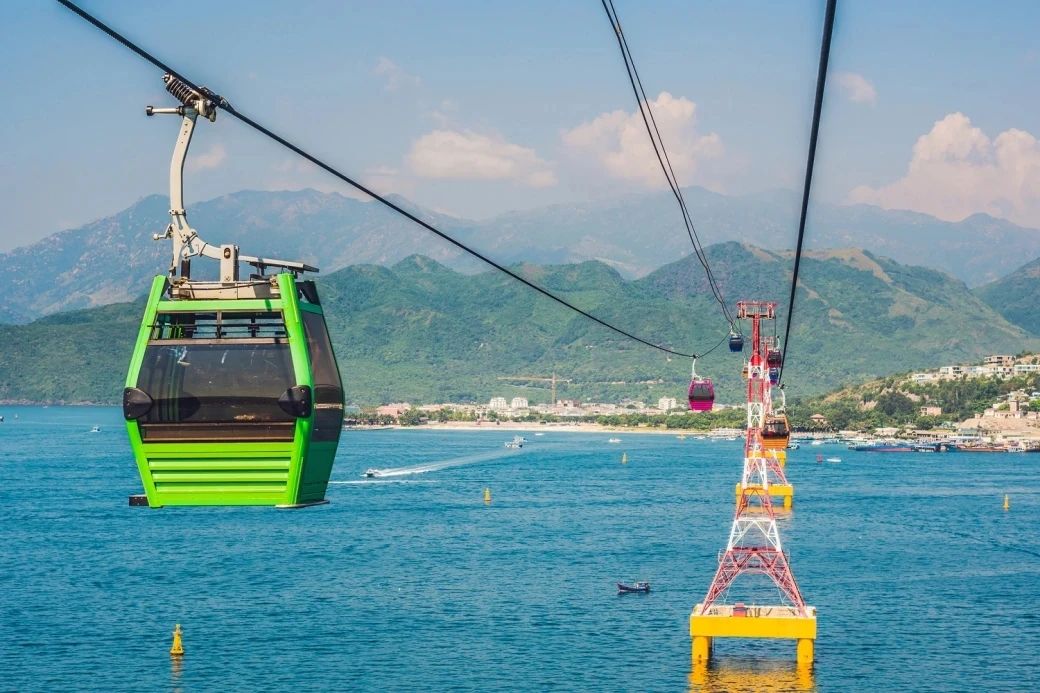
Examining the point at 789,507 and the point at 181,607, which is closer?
the point at 181,607

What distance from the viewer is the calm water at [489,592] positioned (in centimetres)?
6962

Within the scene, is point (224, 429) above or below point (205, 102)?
below

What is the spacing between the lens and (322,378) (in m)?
18.1

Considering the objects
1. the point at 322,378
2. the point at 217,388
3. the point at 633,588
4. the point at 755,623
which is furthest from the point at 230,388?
the point at 633,588

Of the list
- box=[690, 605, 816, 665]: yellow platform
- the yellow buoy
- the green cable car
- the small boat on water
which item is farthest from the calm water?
the green cable car

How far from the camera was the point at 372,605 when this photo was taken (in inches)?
3543

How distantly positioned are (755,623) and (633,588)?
3026 cm

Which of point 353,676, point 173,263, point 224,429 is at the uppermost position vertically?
point 173,263

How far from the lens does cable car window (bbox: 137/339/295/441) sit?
17.4 metres

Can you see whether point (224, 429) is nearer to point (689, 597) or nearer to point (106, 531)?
point (689, 597)

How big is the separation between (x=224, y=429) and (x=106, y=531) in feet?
398

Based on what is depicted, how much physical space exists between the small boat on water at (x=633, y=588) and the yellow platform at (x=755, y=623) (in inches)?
996

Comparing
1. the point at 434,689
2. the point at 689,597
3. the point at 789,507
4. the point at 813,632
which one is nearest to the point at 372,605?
the point at 689,597

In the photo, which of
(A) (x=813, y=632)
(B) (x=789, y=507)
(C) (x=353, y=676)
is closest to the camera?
(A) (x=813, y=632)
